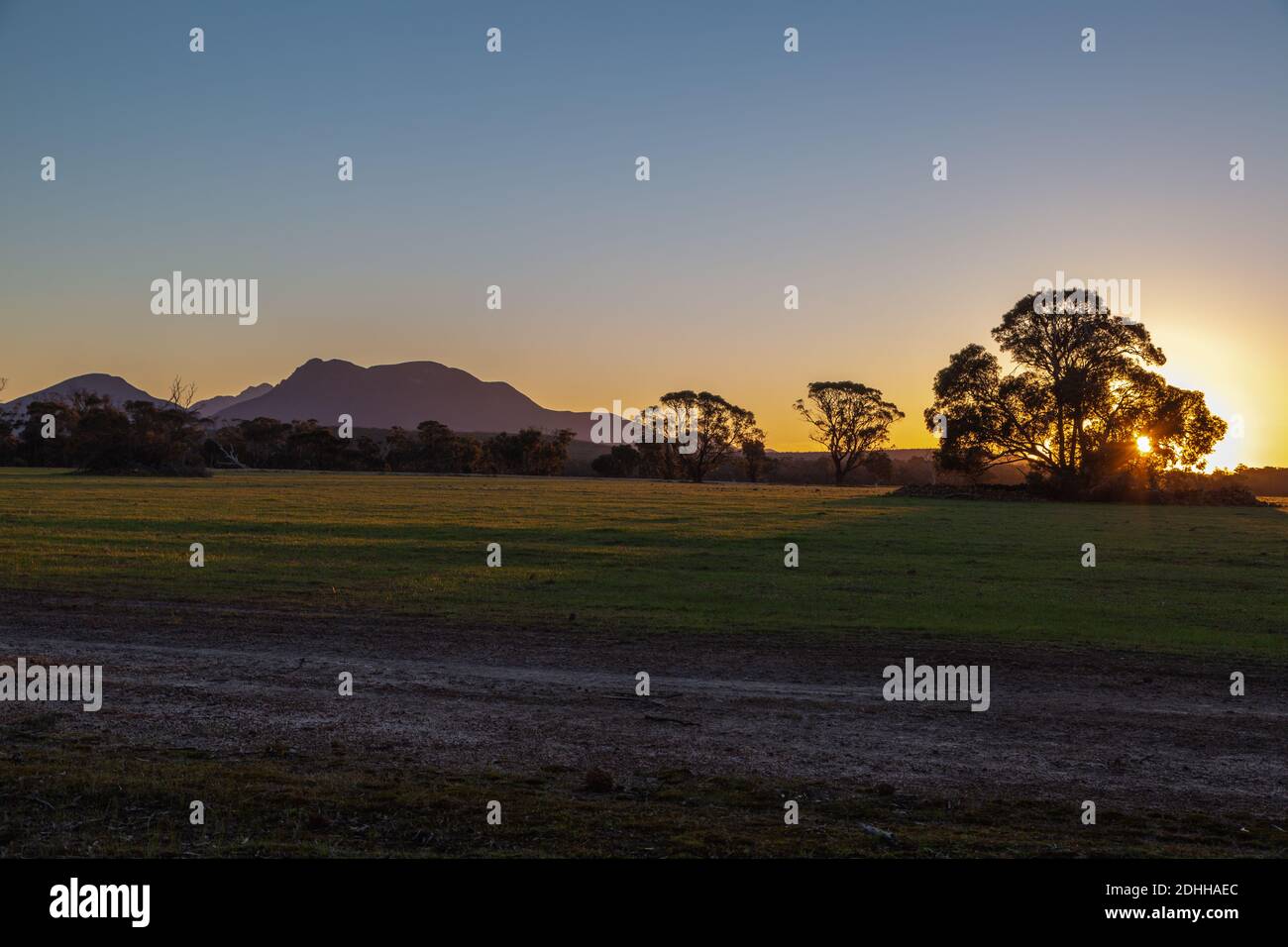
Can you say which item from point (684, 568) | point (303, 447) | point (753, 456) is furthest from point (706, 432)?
point (684, 568)

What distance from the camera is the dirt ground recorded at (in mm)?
9008

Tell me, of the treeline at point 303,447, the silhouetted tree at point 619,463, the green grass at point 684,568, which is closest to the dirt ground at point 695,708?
the green grass at point 684,568

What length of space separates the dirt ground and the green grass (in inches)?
86.9

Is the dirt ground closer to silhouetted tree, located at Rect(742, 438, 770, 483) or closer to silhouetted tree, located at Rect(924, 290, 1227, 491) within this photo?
silhouetted tree, located at Rect(924, 290, 1227, 491)

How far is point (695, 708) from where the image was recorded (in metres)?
11.3

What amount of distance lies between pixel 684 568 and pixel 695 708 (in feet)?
46.4

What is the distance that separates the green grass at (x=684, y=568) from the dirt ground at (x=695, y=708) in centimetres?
221

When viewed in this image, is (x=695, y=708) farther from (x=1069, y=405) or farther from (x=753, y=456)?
(x=753, y=456)

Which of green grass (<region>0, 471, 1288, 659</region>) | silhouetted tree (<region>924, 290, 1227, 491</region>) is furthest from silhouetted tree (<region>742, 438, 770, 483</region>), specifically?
green grass (<region>0, 471, 1288, 659</region>)

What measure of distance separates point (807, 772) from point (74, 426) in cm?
11417

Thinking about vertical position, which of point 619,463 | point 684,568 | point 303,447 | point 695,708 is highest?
point 303,447
